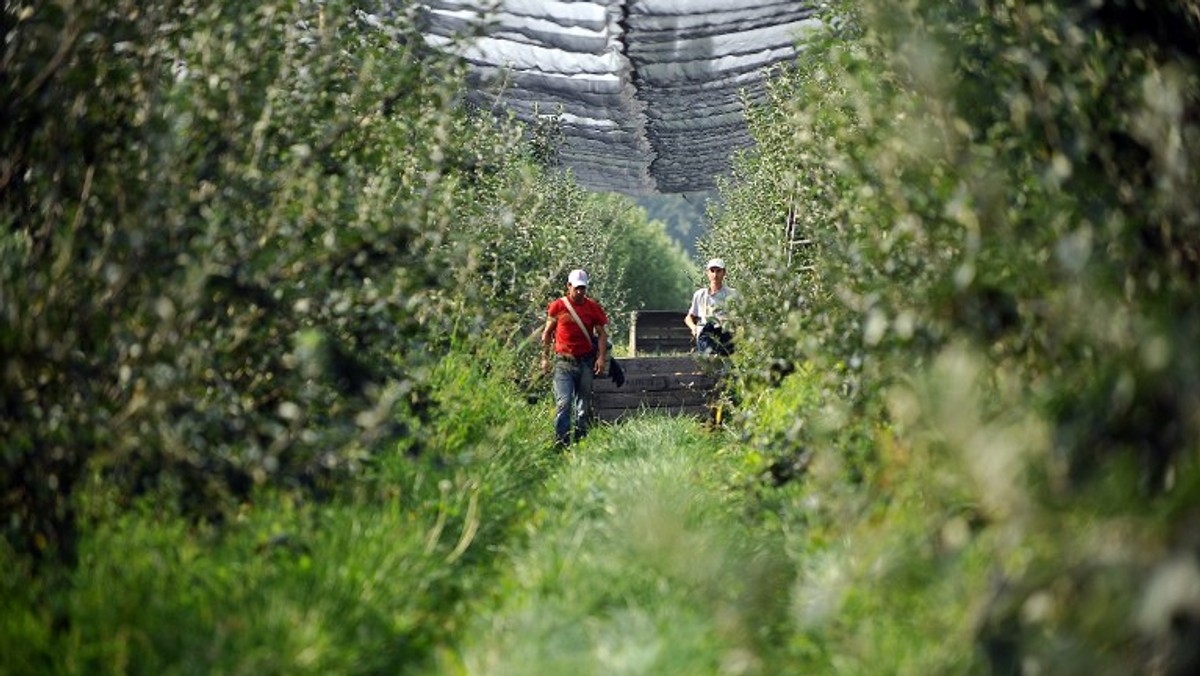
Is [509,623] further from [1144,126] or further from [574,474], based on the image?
[574,474]

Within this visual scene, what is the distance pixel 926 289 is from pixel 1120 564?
Answer: 87.6 inches

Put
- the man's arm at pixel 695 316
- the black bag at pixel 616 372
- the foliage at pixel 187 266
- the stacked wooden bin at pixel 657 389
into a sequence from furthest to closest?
the stacked wooden bin at pixel 657 389
the man's arm at pixel 695 316
the black bag at pixel 616 372
the foliage at pixel 187 266

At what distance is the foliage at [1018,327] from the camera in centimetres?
261

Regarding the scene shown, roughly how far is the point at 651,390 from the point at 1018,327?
10215mm

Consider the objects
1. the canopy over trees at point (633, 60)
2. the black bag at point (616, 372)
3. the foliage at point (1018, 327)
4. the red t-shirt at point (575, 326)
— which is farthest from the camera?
the canopy over trees at point (633, 60)

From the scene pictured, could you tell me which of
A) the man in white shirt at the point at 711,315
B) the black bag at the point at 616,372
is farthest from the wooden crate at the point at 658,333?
the black bag at the point at 616,372

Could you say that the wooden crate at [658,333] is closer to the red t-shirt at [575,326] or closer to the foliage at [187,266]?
the red t-shirt at [575,326]

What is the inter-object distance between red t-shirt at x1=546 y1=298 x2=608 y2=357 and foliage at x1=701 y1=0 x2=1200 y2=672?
5.19 m

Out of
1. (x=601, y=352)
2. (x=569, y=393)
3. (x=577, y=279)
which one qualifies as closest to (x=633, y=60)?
(x=577, y=279)

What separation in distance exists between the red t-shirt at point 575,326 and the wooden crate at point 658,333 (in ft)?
44.1

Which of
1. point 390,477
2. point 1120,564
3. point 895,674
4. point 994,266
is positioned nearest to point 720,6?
point 390,477

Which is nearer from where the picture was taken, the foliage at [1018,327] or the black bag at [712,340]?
the foliage at [1018,327]

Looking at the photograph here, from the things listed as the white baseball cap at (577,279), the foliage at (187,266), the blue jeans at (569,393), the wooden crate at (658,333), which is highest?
the foliage at (187,266)

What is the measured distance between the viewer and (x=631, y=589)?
4.87 meters
